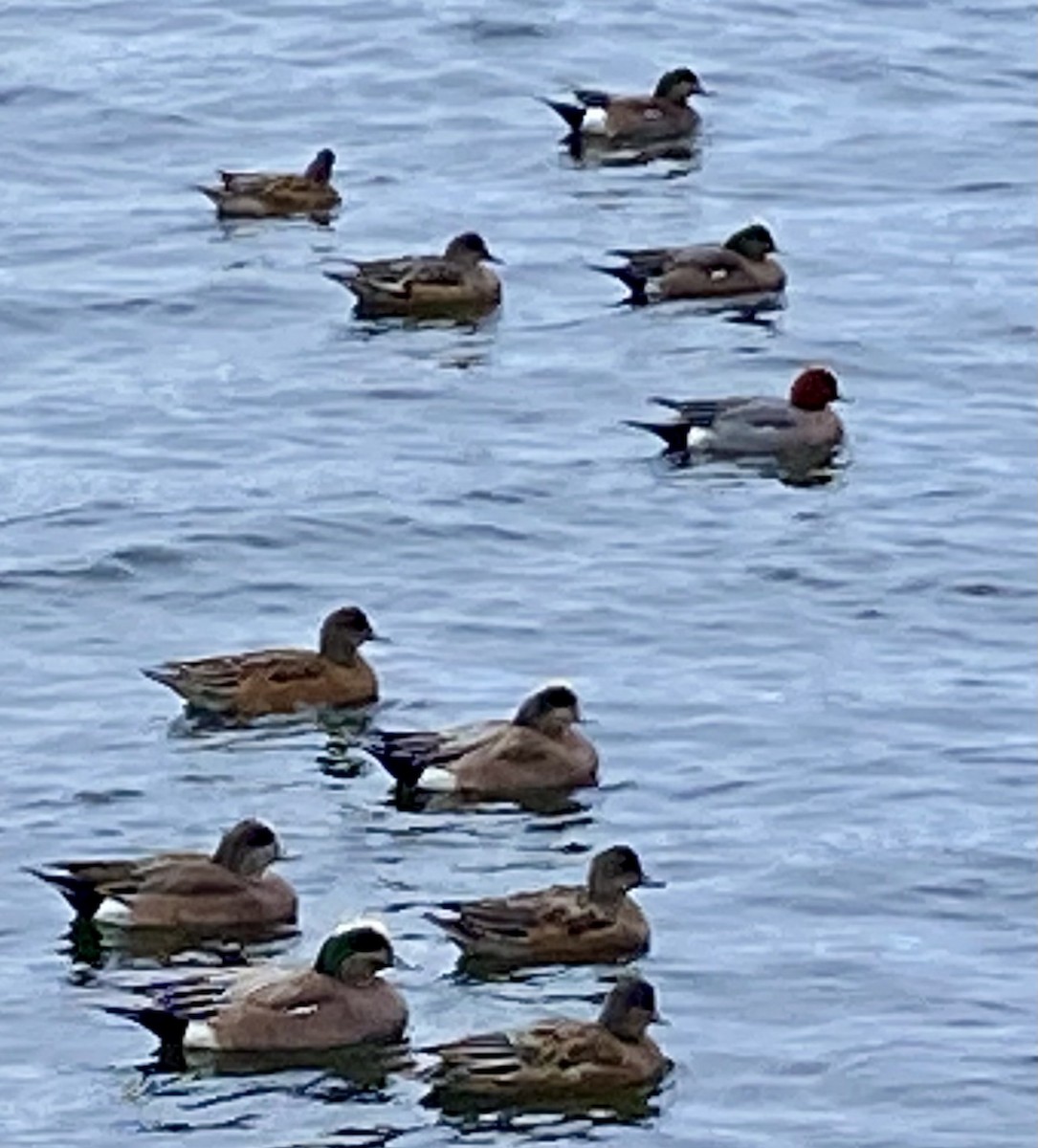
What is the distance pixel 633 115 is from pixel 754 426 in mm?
6270

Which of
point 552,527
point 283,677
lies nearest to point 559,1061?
point 283,677

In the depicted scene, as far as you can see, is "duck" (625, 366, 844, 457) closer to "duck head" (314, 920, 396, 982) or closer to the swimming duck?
the swimming duck

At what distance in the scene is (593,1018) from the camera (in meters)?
20.1

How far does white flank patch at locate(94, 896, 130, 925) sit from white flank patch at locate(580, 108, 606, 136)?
13107mm

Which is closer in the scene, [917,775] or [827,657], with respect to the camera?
[917,775]

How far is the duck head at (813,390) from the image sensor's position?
90.3 feet

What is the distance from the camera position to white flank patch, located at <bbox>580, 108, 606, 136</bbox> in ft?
108

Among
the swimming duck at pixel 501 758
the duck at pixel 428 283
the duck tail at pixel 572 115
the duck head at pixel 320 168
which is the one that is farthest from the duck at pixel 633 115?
the swimming duck at pixel 501 758

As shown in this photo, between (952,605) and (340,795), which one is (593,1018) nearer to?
(340,795)

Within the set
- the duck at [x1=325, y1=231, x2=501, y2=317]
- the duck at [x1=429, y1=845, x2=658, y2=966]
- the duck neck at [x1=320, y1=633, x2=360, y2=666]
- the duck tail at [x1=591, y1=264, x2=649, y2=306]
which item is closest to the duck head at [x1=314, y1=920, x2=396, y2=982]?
the duck at [x1=429, y1=845, x2=658, y2=966]

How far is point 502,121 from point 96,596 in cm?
960

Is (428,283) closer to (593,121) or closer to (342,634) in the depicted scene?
(593,121)

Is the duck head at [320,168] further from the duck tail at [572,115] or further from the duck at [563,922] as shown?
the duck at [563,922]

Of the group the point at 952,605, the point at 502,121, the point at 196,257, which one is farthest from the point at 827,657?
the point at 502,121
